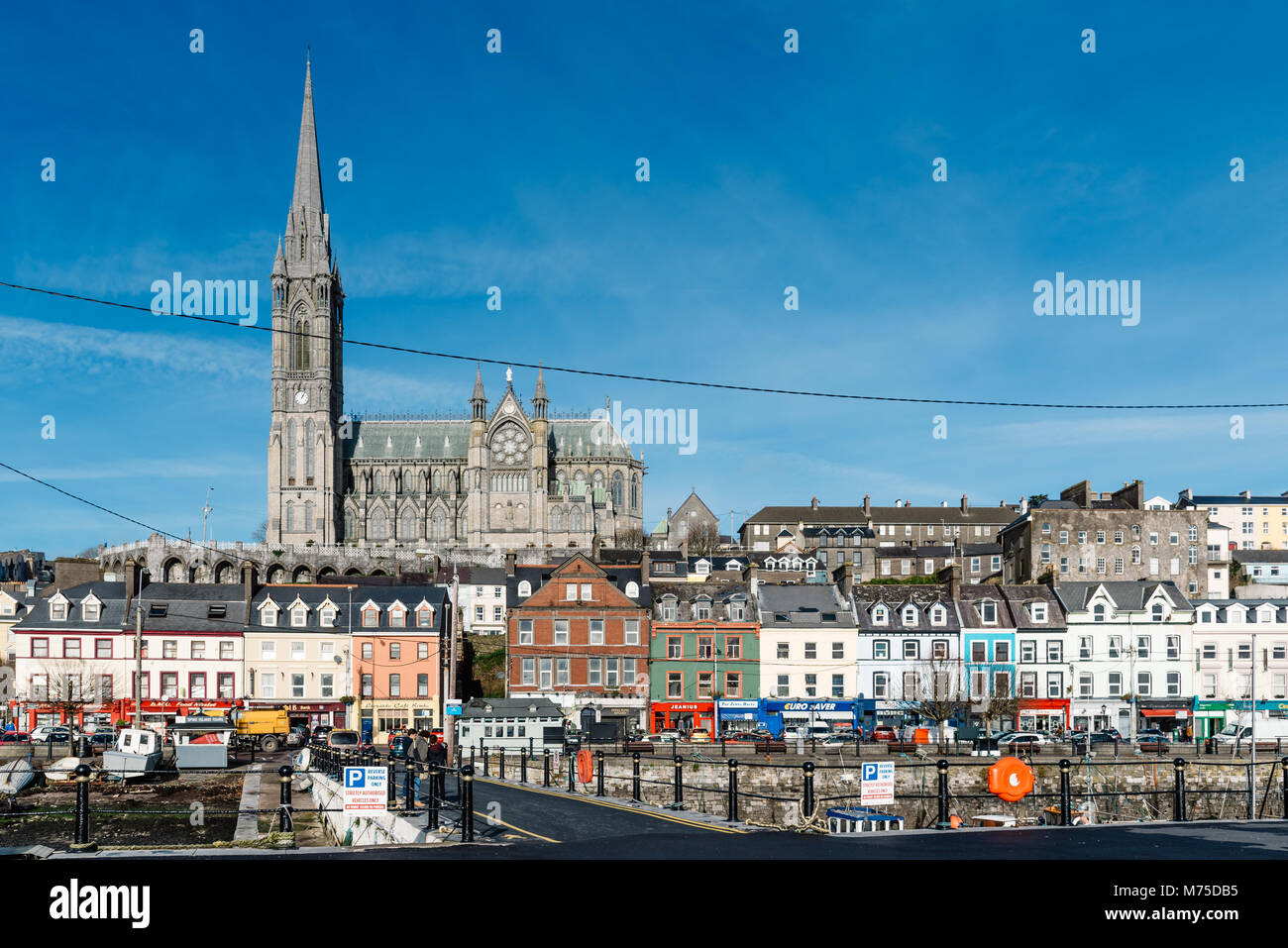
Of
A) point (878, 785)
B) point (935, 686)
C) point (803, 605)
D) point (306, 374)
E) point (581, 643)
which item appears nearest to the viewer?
point (878, 785)

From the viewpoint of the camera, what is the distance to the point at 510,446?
477ft

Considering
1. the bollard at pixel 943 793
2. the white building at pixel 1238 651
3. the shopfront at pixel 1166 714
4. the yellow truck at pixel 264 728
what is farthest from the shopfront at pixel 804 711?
the bollard at pixel 943 793

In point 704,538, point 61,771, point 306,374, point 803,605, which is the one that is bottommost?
point 61,771

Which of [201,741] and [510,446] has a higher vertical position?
[510,446]

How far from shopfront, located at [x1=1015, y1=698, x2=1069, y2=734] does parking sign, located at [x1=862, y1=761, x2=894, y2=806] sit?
44.6 metres

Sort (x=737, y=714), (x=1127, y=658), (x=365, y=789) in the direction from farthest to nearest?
(x=1127, y=658)
(x=737, y=714)
(x=365, y=789)

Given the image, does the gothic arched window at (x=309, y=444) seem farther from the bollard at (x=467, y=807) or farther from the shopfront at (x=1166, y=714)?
the bollard at (x=467, y=807)

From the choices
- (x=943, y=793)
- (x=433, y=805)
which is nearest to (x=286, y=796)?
(x=433, y=805)

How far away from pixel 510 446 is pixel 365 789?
5026 inches

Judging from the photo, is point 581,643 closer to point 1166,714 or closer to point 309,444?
point 1166,714

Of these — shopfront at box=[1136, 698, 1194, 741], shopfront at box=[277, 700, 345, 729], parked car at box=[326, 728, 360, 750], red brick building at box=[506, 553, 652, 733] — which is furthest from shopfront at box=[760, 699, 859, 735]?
shopfront at box=[277, 700, 345, 729]

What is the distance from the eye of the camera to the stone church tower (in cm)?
14550
